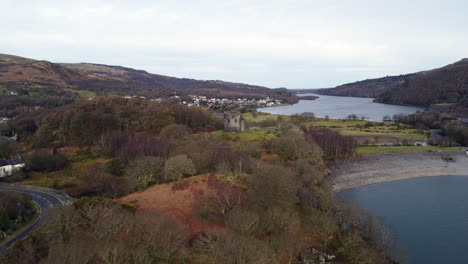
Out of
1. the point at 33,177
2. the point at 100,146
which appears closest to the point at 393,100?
the point at 100,146

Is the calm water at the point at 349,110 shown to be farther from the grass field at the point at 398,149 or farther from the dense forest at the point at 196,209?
the dense forest at the point at 196,209

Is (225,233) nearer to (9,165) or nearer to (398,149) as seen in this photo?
(9,165)

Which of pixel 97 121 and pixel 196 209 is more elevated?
pixel 97 121

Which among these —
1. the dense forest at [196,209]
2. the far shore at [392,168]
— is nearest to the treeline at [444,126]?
the far shore at [392,168]

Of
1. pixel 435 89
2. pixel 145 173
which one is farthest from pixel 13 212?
pixel 435 89

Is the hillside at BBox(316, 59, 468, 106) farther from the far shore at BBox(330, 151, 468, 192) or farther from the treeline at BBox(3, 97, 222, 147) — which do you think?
the treeline at BBox(3, 97, 222, 147)

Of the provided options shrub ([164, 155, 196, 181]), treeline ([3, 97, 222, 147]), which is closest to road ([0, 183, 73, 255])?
shrub ([164, 155, 196, 181])
